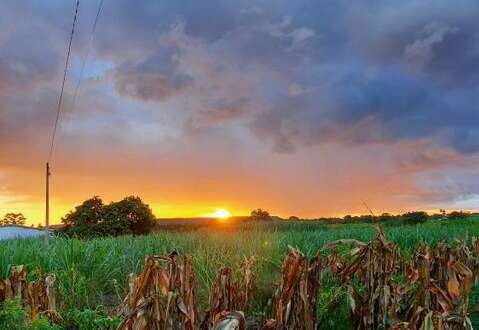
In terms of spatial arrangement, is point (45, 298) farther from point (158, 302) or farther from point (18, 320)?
point (158, 302)

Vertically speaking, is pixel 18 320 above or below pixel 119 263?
below

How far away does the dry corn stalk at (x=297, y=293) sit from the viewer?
5000 millimetres

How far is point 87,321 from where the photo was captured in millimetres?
7152

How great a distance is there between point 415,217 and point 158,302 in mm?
32392

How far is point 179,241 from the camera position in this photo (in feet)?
45.7

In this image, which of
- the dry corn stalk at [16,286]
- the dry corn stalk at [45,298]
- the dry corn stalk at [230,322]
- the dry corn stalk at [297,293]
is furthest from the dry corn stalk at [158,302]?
the dry corn stalk at [16,286]

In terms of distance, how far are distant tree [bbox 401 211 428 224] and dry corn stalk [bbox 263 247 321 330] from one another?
30364mm

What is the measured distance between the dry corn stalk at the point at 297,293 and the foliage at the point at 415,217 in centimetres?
3036

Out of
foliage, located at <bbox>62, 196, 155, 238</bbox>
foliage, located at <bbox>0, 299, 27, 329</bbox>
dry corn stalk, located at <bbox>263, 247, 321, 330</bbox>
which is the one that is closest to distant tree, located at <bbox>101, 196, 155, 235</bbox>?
foliage, located at <bbox>62, 196, 155, 238</bbox>

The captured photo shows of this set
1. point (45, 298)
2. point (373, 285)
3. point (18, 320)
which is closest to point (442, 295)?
point (373, 285)

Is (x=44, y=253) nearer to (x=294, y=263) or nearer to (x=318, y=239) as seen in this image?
(x=318, y=239)

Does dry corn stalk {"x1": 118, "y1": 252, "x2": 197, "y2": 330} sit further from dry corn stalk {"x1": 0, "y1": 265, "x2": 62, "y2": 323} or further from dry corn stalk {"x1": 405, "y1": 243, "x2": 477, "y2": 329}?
dry corn stalk {"x1": 0, "y1": 265, "x2": 62, "y2": 323}

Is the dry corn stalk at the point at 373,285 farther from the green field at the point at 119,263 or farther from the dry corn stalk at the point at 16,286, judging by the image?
the dry corn stalk at the point at 16,286

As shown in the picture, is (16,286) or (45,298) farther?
(16,286)
